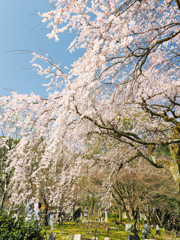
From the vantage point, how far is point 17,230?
4.06 m

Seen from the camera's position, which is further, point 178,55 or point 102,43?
point 178,55

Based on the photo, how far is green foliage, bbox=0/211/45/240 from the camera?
3885 mm

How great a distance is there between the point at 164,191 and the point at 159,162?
851 centimetres

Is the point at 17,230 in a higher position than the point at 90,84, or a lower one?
lower

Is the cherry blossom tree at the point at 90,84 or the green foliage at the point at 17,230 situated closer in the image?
the cherry blossom tree at the point at 90,84

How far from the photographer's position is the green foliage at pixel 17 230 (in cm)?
388

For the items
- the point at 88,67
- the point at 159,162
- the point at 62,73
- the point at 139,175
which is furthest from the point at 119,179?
the point at 88,67

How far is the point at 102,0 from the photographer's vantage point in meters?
3.08

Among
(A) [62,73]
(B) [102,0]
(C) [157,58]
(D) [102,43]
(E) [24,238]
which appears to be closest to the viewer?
(D) [102,43]

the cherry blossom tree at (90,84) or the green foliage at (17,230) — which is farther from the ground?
the cherry blossom tree at (90,84)

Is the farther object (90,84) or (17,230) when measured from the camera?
(17,230)

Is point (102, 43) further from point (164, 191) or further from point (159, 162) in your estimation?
point (164, 191)

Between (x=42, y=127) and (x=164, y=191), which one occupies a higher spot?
(x=42, y=127)

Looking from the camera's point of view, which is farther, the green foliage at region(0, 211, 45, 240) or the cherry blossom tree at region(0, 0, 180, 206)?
the green foliage at region(0, 211, 45, 240)
